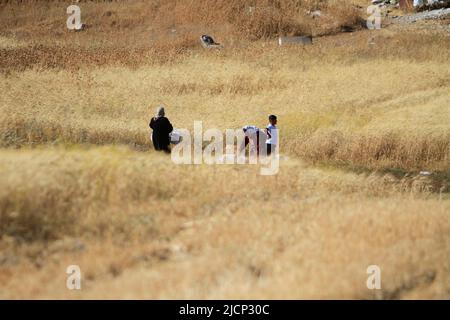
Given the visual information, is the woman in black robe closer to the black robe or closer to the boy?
the black robe

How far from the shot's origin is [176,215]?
34.7ft

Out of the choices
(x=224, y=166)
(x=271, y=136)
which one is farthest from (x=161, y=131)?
(x=271, y=136)

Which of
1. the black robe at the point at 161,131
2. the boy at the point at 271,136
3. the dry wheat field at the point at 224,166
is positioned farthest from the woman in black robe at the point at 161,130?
the boy at the point at 271,136

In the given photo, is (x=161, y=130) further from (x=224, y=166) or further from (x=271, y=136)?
(x=271, y=136)

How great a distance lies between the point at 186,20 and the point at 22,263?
98.8 feet

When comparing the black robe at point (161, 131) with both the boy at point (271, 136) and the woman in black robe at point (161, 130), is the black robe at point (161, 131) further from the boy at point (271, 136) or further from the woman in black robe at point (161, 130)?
the boy at point (271, 136)

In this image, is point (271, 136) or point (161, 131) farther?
point (271, 136)

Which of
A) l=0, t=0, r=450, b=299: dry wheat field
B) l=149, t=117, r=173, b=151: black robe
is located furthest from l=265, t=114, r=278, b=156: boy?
l=149, t=117, r=173, b=151: black robe

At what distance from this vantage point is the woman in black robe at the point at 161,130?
1553cm

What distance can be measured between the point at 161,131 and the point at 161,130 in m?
0.03

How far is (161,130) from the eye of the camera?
1556 cm

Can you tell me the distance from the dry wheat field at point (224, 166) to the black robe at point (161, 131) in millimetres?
725

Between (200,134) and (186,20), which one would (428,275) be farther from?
(186,20)
